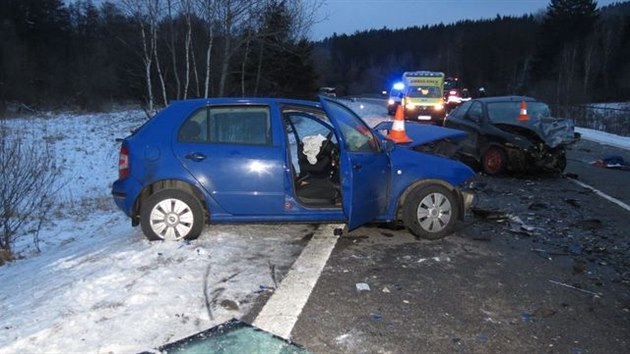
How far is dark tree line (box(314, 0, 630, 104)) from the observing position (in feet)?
236

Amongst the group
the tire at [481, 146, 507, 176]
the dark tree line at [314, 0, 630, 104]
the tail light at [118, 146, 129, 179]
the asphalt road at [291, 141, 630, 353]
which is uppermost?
the dark tree line at [314, 0, 630, 104]

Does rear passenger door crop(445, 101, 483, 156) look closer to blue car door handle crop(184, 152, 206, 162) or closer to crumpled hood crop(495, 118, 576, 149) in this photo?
crumpled hood crop(495, 118, 576, 149)

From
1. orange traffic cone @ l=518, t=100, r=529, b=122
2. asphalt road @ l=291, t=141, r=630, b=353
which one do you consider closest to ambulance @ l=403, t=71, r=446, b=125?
orange traffic cone @ l=518, t=100, r=529, b=122

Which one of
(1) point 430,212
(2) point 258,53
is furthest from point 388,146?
(2) point 258,53

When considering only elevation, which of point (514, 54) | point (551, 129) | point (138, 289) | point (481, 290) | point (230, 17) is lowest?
point (481, 290)

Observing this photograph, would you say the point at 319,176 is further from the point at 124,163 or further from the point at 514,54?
the point at 514,54

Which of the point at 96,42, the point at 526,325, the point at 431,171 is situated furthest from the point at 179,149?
the point at 96,42

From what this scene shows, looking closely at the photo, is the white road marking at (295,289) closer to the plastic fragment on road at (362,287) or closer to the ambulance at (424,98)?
the plastic fragment on road at (362,287)

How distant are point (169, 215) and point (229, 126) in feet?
3.72

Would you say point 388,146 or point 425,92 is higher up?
point 425,92

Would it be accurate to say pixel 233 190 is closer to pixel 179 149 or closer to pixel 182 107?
pixel 179 149

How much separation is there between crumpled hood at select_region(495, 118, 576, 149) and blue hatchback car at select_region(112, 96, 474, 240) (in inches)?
224

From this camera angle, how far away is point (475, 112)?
12.0m

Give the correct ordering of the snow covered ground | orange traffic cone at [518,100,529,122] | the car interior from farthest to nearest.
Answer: orange traffic cone at [518,100,529,122]
the car interior
the snow covered ground
